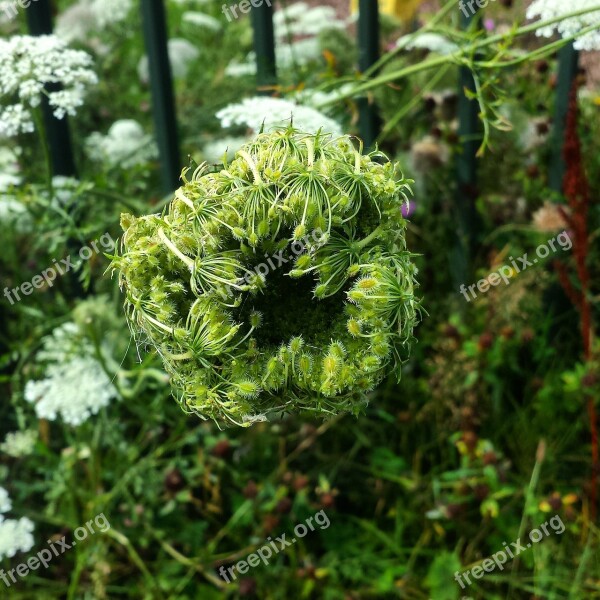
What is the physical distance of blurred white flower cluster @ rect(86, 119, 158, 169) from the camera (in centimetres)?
255

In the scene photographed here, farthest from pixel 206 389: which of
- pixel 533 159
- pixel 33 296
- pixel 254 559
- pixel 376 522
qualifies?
pixel 533 159

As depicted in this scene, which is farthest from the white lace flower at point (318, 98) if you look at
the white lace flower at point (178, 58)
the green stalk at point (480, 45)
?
the white lace flower at point (178, 58)

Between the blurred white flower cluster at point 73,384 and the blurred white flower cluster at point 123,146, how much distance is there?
68 centimetres

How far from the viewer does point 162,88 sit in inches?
84.8

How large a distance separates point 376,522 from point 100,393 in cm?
97

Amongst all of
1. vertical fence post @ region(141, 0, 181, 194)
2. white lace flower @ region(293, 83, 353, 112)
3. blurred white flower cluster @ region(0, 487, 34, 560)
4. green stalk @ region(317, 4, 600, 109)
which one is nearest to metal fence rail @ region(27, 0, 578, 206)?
vertical fence post @ region(141, 0, 181, 194)

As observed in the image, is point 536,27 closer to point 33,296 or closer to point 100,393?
point 100,393

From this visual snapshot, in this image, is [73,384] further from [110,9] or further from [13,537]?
[110,9]

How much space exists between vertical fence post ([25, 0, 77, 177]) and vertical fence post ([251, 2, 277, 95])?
1.78ft

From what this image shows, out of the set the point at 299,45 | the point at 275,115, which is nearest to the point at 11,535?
the point at 275,115

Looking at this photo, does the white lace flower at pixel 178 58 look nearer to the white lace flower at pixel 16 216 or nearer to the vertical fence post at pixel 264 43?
the white lace flower at pixel 16 216

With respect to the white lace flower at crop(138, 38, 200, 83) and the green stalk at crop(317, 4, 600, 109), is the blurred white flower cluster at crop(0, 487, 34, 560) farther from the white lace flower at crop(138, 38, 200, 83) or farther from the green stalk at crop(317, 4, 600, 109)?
the white lace flower at crop(138, 38, 200, 83)

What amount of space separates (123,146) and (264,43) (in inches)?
26.4

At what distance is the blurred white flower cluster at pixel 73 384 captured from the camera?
1989mm
